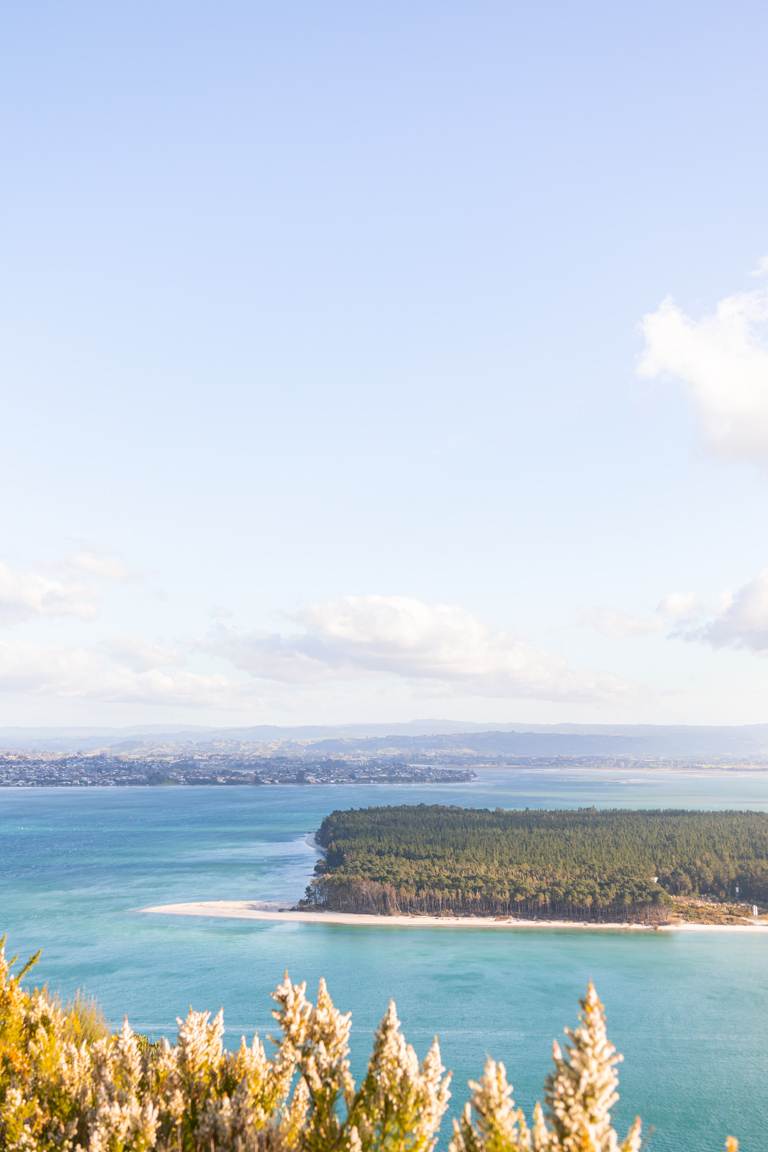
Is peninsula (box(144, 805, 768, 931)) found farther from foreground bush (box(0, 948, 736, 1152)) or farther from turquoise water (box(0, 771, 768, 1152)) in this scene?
foreground bush (box(0, 948, 736, 1152))

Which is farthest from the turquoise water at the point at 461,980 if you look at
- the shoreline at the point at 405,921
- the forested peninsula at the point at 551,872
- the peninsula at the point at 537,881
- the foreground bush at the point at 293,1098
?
the foreground bush at the point at 293,1098

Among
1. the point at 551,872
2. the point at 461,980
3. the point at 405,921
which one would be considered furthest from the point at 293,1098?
the point at 551,872

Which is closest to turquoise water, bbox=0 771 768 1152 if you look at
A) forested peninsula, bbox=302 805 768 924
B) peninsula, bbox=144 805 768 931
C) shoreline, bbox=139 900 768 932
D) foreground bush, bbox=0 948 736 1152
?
shoreline, bbox=139 900 768 932

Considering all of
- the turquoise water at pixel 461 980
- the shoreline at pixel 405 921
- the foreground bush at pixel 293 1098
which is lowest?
the shoreline at pixel 405 921

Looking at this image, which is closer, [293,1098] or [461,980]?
[293,1098]

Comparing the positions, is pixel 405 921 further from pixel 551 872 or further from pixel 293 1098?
pixel 293 1098

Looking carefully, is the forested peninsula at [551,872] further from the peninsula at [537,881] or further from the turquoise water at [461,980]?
the turquoise water at [461,980]
